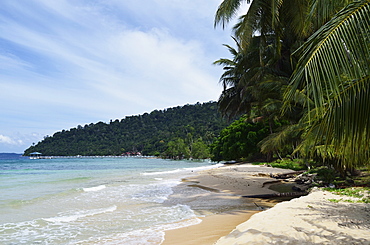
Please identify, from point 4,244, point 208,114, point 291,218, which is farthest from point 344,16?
point 208,114

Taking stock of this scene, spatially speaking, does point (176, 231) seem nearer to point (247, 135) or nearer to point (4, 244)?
point (4, 244)

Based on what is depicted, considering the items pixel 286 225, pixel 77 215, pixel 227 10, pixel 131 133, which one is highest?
pixel 131 133

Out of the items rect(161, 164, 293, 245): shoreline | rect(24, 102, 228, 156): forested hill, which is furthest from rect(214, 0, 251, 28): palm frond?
rect(24, 102, 228, 156): forested hill

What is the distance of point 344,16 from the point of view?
275 cm

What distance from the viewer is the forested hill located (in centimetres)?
11494

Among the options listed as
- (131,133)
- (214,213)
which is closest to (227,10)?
(214,213)

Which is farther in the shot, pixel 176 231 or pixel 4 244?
pixel 176 231

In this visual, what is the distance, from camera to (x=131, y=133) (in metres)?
135

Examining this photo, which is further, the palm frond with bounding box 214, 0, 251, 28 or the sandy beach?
the palm frond with bounding box 214, 0, 251, 28

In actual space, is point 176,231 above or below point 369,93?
below

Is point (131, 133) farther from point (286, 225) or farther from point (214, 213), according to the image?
point (286, 225)

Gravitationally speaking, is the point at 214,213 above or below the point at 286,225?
below

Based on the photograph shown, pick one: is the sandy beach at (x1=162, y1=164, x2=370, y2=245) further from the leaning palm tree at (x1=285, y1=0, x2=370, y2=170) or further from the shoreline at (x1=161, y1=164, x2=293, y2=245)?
the leaning palm tree at (x1=285, y1=0, x2=370, y2=170)

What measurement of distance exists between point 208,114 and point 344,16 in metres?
111
